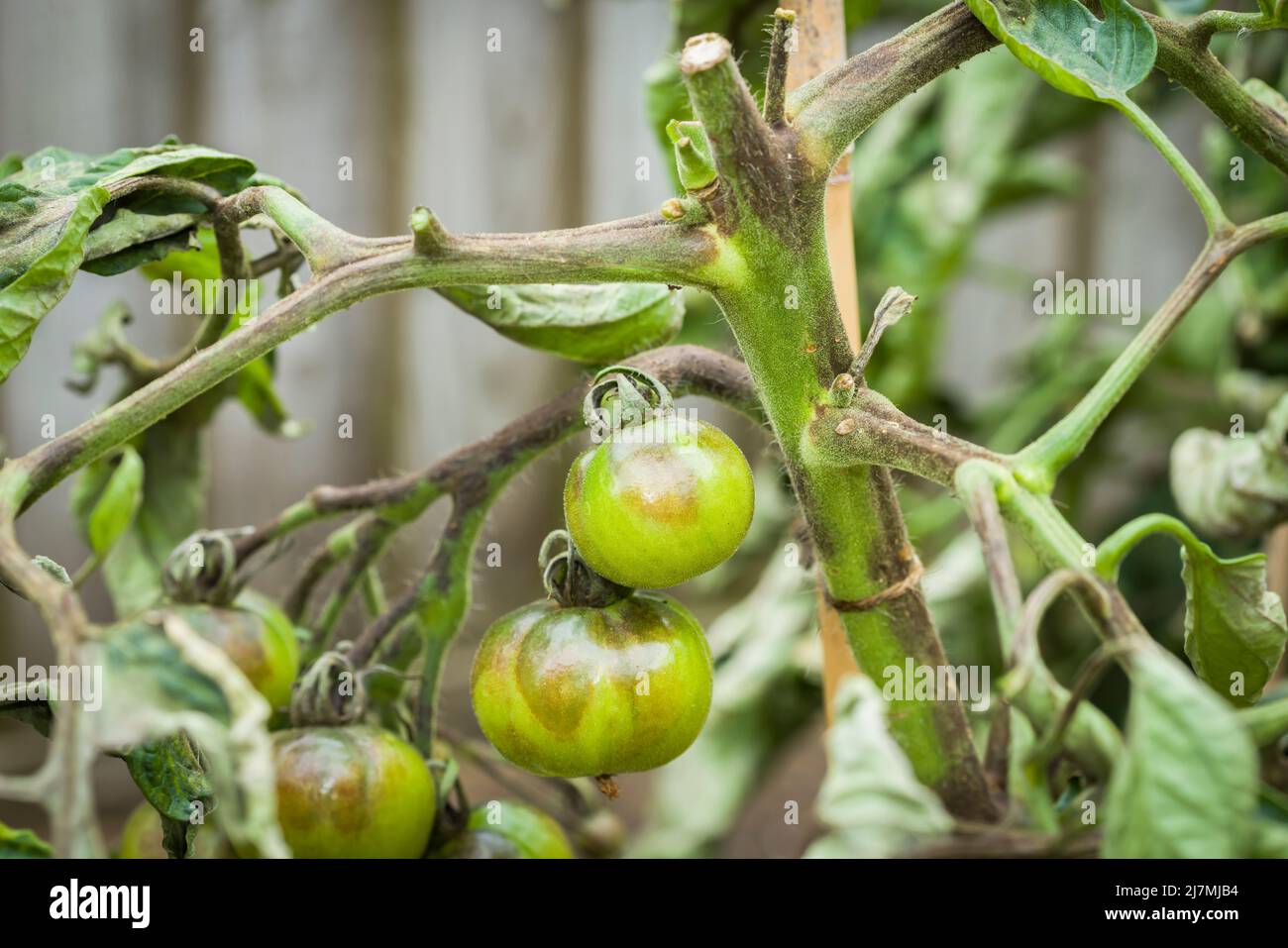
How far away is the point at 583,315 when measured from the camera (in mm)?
743

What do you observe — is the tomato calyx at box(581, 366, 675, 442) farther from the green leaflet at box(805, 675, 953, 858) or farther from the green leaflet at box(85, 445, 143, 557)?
the green leaflet at box(85, 445, 143, 557)

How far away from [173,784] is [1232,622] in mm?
520

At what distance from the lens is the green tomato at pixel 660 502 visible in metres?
0.57

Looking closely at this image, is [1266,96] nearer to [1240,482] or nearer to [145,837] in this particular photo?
[1240,482]

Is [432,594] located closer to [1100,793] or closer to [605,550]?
[605,550]

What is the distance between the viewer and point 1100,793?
61 cm

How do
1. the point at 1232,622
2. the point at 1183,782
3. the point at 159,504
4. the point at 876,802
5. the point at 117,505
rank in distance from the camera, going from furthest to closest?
the point at 159,504 < the point at 117,505 < the point at 1232,622 < the point at 876,802 < the point at 1183,782

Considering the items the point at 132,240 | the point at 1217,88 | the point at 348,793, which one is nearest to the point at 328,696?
the point at 348,793

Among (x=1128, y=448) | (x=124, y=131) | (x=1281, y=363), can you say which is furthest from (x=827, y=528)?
(x=1128, y=448)

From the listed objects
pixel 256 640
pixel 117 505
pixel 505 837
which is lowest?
pixel 505 837

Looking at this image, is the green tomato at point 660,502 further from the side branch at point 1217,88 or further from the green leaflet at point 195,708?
the side branch at point 1217,88

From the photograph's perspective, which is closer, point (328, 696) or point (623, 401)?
point (623, 401)

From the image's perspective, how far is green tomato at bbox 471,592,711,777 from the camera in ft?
2.03

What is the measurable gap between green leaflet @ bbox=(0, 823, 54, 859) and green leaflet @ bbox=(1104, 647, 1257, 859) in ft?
1.36
